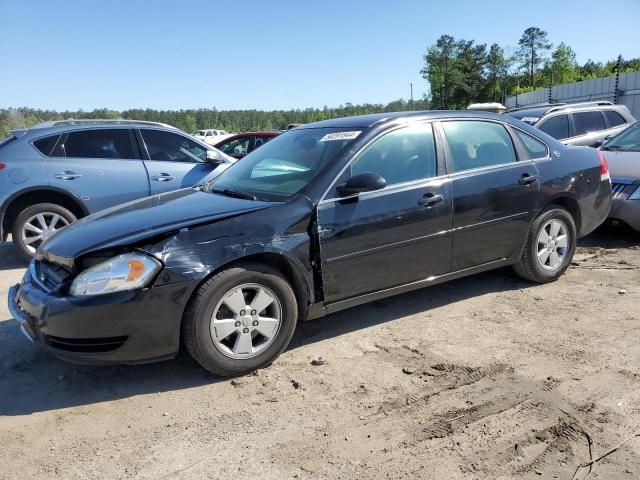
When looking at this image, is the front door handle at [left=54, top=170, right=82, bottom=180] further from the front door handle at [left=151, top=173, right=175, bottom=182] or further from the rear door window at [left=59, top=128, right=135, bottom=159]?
the front door handle at [left=151, top=173, right=175, bottom=182]

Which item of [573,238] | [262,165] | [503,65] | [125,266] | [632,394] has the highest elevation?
[503,65]

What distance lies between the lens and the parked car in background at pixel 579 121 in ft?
32.2

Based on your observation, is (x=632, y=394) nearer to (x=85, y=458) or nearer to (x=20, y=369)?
(x=85, y=458)

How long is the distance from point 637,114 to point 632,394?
2499cm

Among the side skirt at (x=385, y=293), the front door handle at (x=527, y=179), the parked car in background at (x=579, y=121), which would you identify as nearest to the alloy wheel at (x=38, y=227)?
the side skirt at (x=385, y=293)

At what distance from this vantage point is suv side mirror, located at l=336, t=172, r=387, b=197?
144 inches

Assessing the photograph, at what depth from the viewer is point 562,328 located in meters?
4.03

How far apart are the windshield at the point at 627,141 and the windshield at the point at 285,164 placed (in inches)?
195

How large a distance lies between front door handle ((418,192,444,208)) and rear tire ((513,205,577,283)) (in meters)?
1.18

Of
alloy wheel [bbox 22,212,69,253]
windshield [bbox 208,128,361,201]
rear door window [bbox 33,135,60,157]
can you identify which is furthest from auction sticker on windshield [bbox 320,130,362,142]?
rear door window [bbox 33,135,60,157]

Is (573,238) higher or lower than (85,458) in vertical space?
higher

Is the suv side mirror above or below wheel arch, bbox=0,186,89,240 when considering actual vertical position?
above

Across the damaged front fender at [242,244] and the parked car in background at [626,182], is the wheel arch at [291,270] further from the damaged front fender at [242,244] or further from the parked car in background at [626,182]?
the parked car in background at [626,182]

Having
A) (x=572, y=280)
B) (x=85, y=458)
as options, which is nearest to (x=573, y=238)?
(x=572, y=280)
